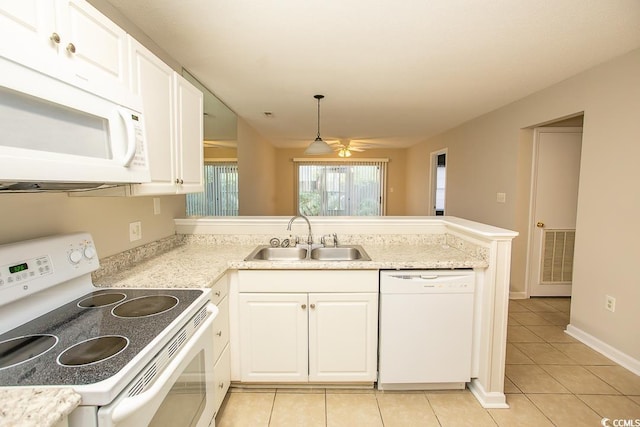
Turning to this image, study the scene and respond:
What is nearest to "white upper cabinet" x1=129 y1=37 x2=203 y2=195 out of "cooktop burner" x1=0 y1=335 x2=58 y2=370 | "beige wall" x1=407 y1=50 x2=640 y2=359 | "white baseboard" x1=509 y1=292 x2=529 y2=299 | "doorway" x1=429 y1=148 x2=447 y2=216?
"cooktop burner" x1=0 y1=335 x2=58 y2=370

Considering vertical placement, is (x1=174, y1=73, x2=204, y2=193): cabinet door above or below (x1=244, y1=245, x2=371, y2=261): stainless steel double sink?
above

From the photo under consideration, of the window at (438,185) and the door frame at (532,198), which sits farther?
the window at (438,185)

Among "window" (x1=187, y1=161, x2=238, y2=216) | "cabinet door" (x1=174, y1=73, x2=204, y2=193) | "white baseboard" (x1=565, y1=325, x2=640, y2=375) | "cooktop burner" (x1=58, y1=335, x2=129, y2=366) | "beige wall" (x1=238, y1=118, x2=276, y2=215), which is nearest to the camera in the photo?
"cooktop burner" (x1=58, y1=335, x2=129, y2=366)

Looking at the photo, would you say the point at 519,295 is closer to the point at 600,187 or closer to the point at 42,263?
the point at 600,187

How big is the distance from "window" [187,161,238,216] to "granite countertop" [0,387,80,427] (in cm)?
315

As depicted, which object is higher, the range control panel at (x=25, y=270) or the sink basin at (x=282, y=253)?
the range control panel at (x=25, y=270)

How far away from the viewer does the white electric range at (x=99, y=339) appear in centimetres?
76

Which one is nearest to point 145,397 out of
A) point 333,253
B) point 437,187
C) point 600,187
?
point 333,253

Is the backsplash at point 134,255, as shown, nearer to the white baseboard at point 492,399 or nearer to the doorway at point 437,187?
the white baseboard at point 492,399

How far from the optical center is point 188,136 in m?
1.86

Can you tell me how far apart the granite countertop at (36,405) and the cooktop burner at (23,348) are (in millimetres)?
173

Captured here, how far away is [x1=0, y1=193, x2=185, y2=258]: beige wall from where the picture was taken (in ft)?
3.78

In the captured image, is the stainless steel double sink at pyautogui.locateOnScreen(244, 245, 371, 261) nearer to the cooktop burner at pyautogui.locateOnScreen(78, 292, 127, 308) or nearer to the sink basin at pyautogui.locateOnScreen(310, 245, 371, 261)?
the sink basin at pyautogui.locateOnScreen(310, 245, 371, 261)

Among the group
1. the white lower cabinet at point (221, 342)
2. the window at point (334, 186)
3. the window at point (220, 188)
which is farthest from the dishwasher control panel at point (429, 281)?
the window at point (334, 186)
